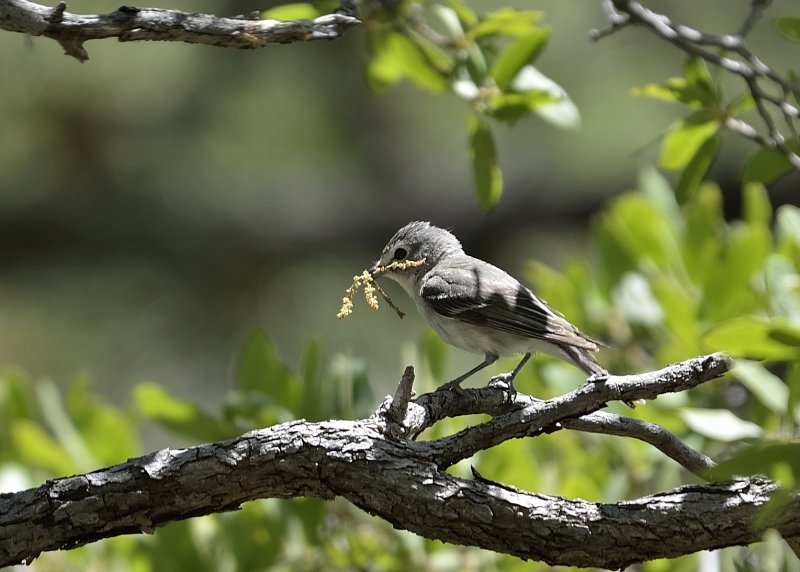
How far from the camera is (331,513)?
2.88m

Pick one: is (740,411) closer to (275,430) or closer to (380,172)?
(275,430)

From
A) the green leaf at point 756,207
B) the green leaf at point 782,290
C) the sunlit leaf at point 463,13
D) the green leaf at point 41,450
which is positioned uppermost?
the sunlit leaf at point 463,13

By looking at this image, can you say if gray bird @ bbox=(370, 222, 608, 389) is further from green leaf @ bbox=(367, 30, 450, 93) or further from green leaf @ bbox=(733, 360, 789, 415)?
green leaf @ bbox=(367, 30, 450, 93)

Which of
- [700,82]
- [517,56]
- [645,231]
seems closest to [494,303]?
[645,231]

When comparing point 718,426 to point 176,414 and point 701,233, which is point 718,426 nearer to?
point 701,233

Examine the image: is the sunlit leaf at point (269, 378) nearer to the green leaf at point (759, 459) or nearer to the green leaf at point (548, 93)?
the green leaf at point (548, 93)

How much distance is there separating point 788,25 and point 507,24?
70 cm

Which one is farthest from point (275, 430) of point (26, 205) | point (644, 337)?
point (26, 205)

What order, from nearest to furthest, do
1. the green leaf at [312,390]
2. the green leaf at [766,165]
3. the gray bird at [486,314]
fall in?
the green leaf at [766,165]
the green leaf at [312,390]
the gray bird at [486,314]

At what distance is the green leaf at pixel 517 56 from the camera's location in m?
2.61

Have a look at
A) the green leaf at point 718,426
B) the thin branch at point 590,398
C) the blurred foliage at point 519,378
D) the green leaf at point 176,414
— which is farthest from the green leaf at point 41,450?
the green leaf at point 718,426

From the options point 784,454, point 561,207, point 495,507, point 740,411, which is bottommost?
point 561,207

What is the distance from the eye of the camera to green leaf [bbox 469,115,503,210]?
2.63 m

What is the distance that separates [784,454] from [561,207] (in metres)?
4.02
